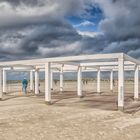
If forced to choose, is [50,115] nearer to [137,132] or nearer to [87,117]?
[87,117]

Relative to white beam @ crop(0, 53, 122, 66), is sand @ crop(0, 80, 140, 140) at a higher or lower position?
lower

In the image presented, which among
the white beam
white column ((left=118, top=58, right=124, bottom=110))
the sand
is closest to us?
the sand

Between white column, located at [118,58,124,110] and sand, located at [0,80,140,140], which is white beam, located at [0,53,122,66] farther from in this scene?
sand, located at [0,80,140,140]

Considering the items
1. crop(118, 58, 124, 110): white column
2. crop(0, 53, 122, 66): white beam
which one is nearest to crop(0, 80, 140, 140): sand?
crop(118, 58, 124, 110): white column

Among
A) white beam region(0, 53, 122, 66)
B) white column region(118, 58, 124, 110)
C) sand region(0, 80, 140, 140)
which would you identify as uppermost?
white beam region(0, 53, 122, 66)

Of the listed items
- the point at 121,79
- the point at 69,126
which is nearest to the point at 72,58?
the point at 121,79

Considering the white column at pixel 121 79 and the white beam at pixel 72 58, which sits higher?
the white beam at pixel 72 58

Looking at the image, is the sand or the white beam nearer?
the sand

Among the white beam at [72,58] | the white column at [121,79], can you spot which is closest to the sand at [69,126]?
the white column at [121,79]

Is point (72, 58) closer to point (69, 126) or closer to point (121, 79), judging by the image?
point (121, 79)

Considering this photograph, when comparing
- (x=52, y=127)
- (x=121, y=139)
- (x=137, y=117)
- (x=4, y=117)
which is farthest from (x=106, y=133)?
(x=4, y=117)

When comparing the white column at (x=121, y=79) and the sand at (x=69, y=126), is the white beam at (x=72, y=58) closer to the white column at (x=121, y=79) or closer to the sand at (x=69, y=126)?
the white column at (x=121, y=79)

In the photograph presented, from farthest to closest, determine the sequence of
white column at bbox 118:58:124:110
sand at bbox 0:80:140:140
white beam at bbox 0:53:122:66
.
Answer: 1. white beam at bbox 0:53:122:66
2. white column at bbox 118:58:124:110
3. sand at bbox 0:80:140:140

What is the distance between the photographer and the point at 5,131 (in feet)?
29.8
